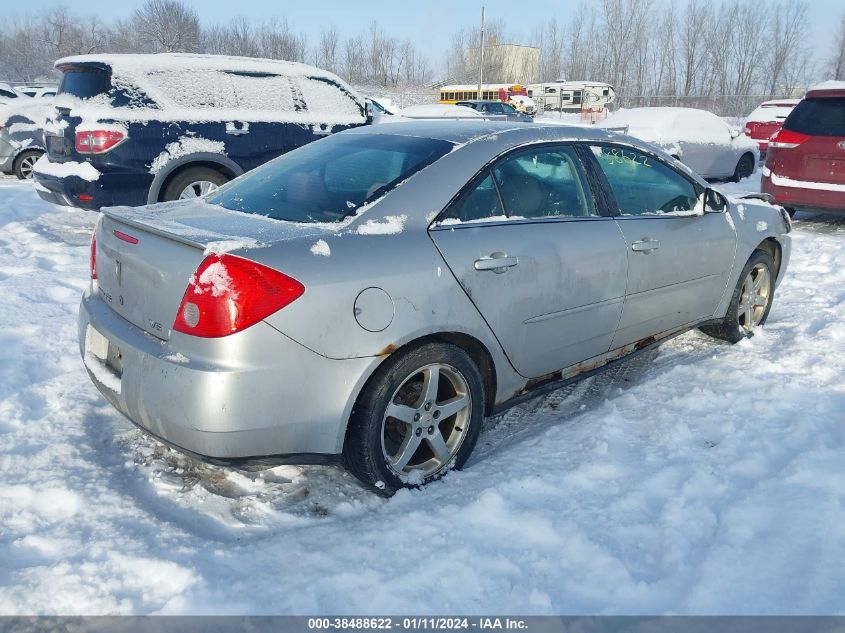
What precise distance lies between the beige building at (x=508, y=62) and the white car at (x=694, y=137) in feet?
178

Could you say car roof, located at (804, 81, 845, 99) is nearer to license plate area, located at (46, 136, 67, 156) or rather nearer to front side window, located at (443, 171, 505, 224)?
front side window, located at (443, 171, 505, 224)

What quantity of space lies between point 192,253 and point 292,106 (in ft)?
19.2

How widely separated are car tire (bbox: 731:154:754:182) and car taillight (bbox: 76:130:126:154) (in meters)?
11.4

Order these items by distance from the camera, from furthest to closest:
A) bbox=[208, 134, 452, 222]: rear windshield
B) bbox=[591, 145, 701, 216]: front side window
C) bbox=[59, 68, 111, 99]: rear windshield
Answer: bbox=[59, 68, 111, 99]: rear windshield → bbox=[591, 145, 701, 216]: front side window → bbox=[208, 134, 452, 222]: rear windshield

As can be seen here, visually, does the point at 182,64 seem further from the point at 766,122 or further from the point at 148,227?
the point at 766,122

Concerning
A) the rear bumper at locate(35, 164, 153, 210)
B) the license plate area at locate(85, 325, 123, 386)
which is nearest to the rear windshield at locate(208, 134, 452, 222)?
the license plate area at locate(85, 325, 123, 386)

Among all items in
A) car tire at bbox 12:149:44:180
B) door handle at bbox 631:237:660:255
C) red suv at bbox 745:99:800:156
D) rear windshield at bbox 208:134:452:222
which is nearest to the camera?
rear windshield at bbox 208:134:452:222

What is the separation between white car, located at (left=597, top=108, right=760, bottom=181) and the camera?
12336 millimetres

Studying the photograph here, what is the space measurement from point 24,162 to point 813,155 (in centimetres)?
1204

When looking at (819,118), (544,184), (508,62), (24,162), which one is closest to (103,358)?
(544,184)

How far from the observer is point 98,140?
659 centimetres

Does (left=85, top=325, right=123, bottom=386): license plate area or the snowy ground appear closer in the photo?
the snowy ground

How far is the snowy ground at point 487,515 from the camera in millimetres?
2285

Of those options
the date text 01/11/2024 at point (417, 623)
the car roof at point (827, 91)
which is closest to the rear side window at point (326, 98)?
the car roof at point (827, 91)
